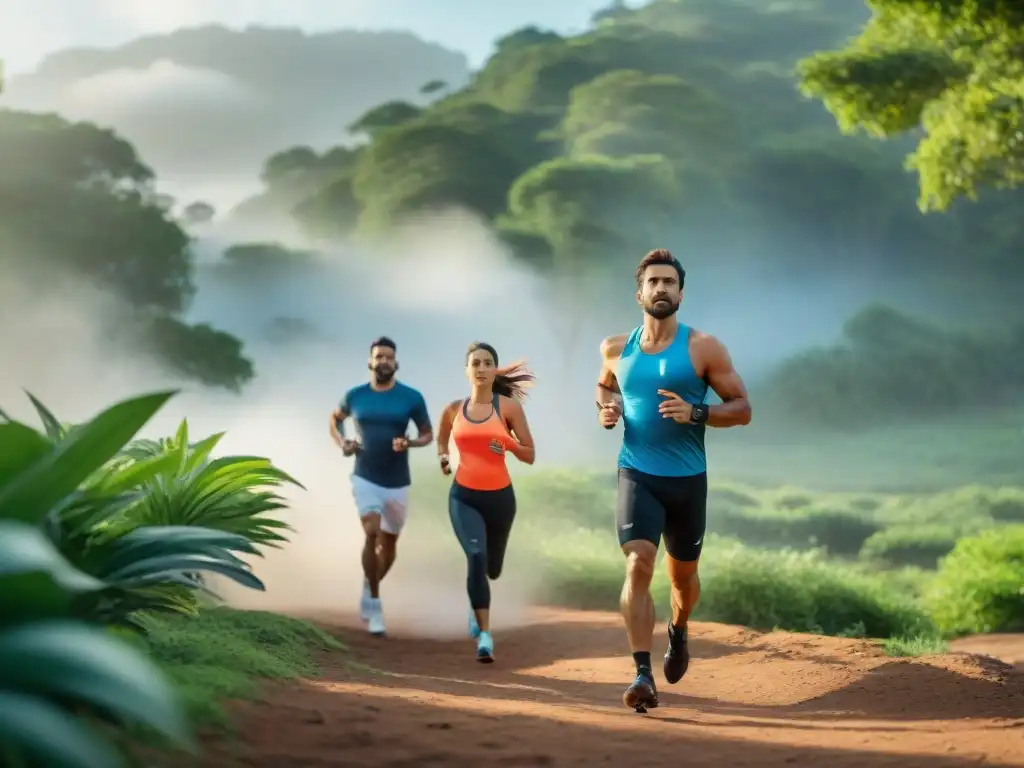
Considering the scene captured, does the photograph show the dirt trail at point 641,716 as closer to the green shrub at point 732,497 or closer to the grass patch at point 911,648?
the grass patch at point 911,648

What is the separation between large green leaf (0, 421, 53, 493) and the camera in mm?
3703

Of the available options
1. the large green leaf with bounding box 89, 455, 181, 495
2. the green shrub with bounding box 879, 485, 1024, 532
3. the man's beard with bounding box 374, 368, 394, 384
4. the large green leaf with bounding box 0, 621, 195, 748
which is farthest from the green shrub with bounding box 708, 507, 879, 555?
the large green leaf with bounding box 0, 621, 195, 748

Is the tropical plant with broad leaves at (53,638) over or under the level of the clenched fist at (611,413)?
under

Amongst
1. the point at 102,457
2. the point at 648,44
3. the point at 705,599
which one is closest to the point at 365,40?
the point at 648,44

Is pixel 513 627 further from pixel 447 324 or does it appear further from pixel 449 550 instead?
pixel 447 324

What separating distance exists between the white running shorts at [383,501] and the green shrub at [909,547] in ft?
42.3

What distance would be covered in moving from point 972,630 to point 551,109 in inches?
1561

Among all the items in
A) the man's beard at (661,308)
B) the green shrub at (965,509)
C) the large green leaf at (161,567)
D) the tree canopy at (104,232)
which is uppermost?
the tree canopy at (104,232)

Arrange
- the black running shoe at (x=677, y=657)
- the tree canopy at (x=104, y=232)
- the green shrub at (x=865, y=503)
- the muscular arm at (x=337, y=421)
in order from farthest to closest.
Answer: the tree canopy at (x=104, y=232), the green shrub at (x=865, y=503), the muscular arm at (x=337, y=421), the black running shoe at (x=677, y=657)

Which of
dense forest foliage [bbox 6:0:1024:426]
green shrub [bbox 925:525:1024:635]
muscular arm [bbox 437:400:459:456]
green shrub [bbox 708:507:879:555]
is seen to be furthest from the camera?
dense forest foliage [bbox 6:0:1024:426]

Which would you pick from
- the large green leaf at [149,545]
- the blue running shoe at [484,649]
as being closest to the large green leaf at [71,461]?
the large green leaf at [149,545]

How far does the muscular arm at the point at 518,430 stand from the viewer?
8.30 meters

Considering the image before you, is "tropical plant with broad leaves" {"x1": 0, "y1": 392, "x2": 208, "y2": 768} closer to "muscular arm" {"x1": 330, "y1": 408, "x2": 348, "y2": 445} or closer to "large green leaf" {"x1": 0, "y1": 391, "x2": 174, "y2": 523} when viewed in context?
"large green leaf" {"x1": 0, "y1": 391, "x2": 174, "y2": 523}

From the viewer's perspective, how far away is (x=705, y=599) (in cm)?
1188
